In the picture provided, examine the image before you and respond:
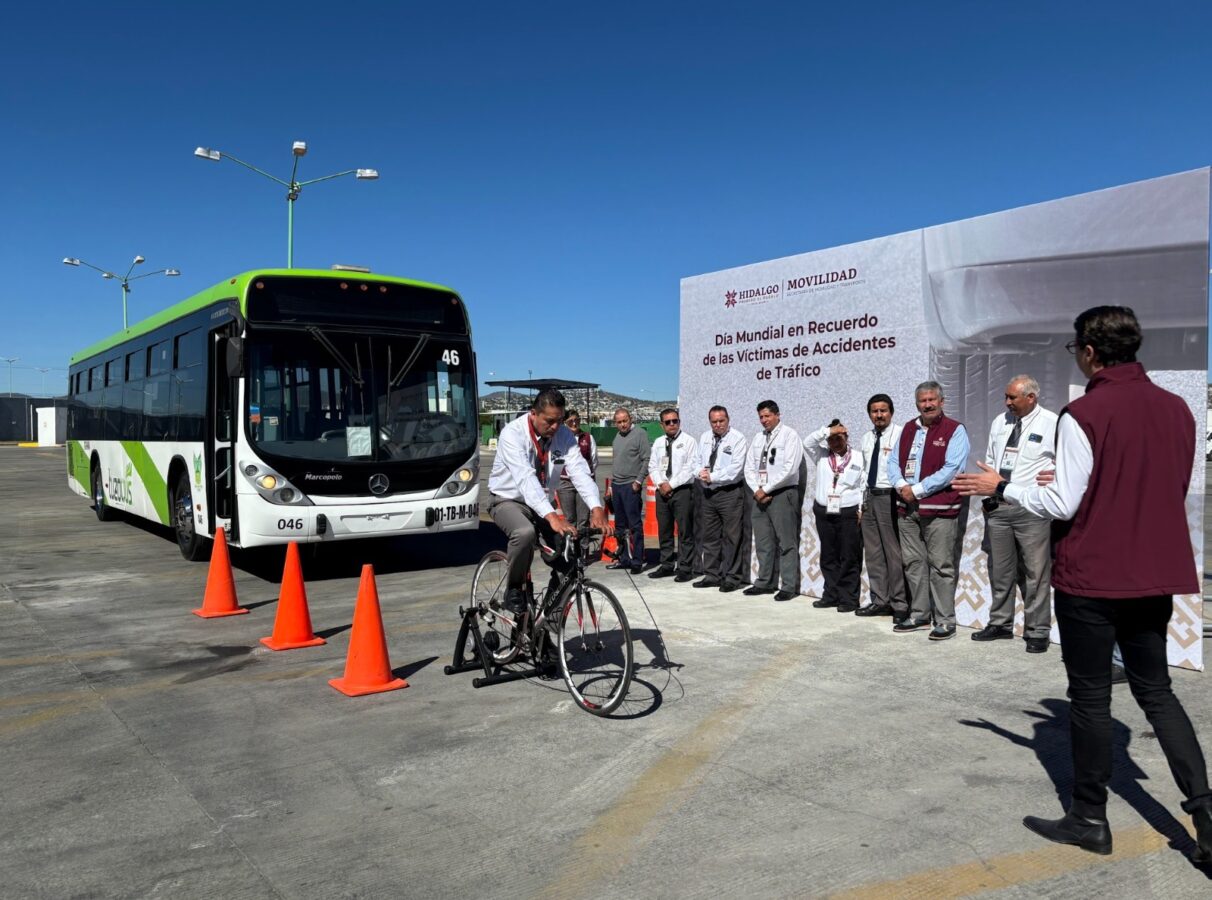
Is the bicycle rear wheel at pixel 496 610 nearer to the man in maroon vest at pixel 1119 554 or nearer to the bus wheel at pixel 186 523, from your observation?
the man in maroon vest at pixel 1119 554

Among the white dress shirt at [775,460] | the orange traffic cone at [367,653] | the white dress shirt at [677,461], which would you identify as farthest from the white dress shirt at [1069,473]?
the white dress shirt at [677,461]

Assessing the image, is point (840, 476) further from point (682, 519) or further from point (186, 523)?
point (186, 523)

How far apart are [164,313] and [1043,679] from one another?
11.9 m

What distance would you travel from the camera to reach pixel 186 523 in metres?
12.0

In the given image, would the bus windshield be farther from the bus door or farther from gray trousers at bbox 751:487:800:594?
gray trousers at bbox 751:487:800:594

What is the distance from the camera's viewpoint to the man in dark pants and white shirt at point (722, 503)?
9648 millimetres

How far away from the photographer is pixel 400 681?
6.16m

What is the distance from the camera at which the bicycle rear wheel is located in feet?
20.5

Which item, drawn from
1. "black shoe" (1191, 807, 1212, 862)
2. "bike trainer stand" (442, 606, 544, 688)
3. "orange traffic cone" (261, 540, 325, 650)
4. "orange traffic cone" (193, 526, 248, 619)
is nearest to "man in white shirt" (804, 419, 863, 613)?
"bike trainer stand" (442, 606, 544, 688)

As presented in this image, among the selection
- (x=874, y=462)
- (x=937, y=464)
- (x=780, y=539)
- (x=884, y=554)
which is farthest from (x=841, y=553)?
(x=937, y=464)

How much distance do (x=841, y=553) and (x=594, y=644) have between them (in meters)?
3.67

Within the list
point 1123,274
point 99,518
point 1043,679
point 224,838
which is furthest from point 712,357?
point 99,518

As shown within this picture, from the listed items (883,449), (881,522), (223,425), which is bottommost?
(881,522)

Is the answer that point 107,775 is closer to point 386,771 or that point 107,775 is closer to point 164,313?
point 386,771
